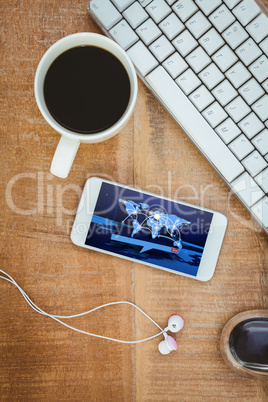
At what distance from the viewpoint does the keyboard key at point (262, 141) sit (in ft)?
1.71

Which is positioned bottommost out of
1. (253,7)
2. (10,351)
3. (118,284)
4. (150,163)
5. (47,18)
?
(10,351)

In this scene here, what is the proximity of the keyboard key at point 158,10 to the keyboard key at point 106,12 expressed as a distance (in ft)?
0.15

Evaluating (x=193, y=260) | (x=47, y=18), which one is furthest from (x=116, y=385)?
(x=47, y=18)

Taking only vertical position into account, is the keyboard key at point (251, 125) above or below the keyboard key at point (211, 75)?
below

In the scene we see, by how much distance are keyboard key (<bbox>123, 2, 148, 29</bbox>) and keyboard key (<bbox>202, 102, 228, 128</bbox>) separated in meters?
0.16

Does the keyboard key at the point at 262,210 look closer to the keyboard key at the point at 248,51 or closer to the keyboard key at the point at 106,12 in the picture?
the keyboard key at the point at 248,51

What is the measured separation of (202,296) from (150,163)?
0.23m

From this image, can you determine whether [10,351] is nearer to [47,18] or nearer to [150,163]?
[150,163]

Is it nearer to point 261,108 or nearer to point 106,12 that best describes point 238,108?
point 261,108

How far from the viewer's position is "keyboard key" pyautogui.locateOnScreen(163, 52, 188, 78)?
0.52 metres

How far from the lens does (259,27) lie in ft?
1.70

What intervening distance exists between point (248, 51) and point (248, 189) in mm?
199

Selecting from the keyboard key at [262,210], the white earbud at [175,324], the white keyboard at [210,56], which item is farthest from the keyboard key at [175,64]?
the white earbud at [175,324]

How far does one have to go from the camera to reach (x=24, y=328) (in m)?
0.58
